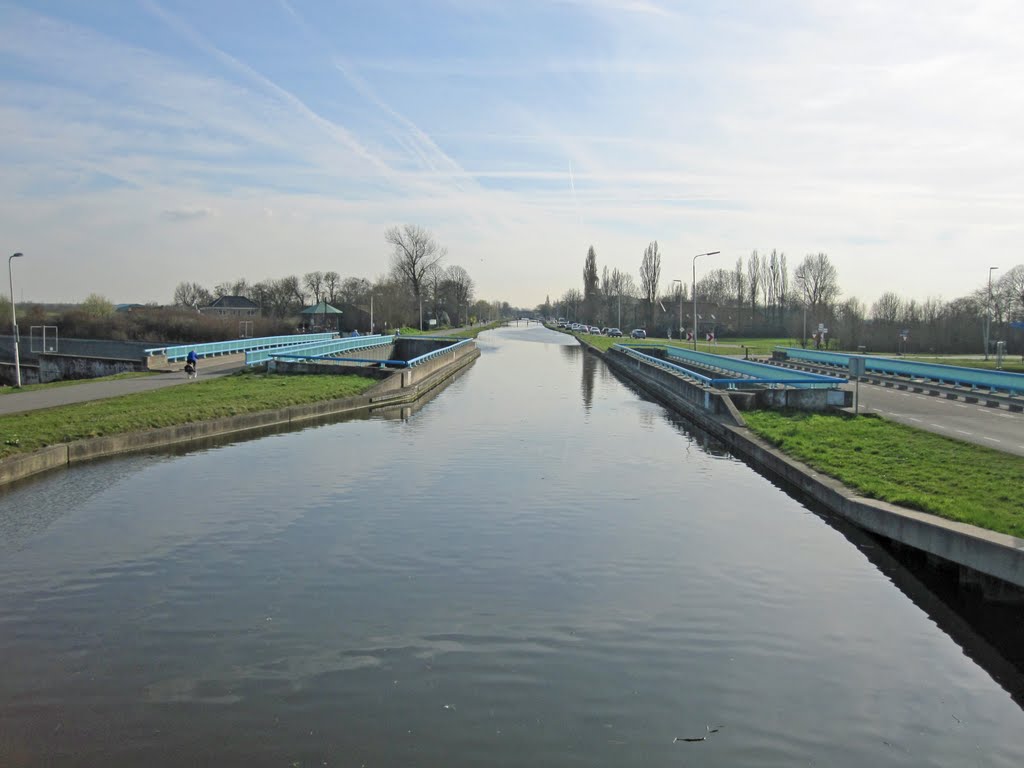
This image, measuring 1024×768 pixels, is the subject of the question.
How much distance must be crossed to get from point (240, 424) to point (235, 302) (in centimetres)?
11818

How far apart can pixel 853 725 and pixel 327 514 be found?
9.33 meters

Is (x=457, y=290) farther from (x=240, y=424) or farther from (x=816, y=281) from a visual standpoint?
(x=240, y=424)

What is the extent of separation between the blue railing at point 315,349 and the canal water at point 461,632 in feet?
80.2

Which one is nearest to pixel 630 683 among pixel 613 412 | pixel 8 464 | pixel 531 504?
pixel 531 504

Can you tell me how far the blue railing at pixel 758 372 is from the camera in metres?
27.1

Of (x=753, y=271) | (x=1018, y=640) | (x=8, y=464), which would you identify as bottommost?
(x=1018, y=640)

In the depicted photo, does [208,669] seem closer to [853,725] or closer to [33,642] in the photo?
[33,642]

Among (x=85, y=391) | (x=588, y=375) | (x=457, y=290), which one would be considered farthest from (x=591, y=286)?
(x=85, y=391)

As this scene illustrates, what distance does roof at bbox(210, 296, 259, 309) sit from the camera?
133 m

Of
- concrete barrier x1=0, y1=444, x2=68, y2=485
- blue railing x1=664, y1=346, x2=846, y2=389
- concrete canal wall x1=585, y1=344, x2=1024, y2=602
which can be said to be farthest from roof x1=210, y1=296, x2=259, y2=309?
concrete canal wall x1=585, y1=344, x2=1024, y2=602

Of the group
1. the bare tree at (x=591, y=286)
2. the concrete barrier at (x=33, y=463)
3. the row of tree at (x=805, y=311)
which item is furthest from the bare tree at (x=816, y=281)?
the concrete barrier at (x=33, y=463)

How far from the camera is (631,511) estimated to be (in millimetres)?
14609

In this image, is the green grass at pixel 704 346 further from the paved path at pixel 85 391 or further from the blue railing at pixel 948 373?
the paved path at pixel 85 391

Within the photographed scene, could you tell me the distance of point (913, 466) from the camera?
49.7 feet
